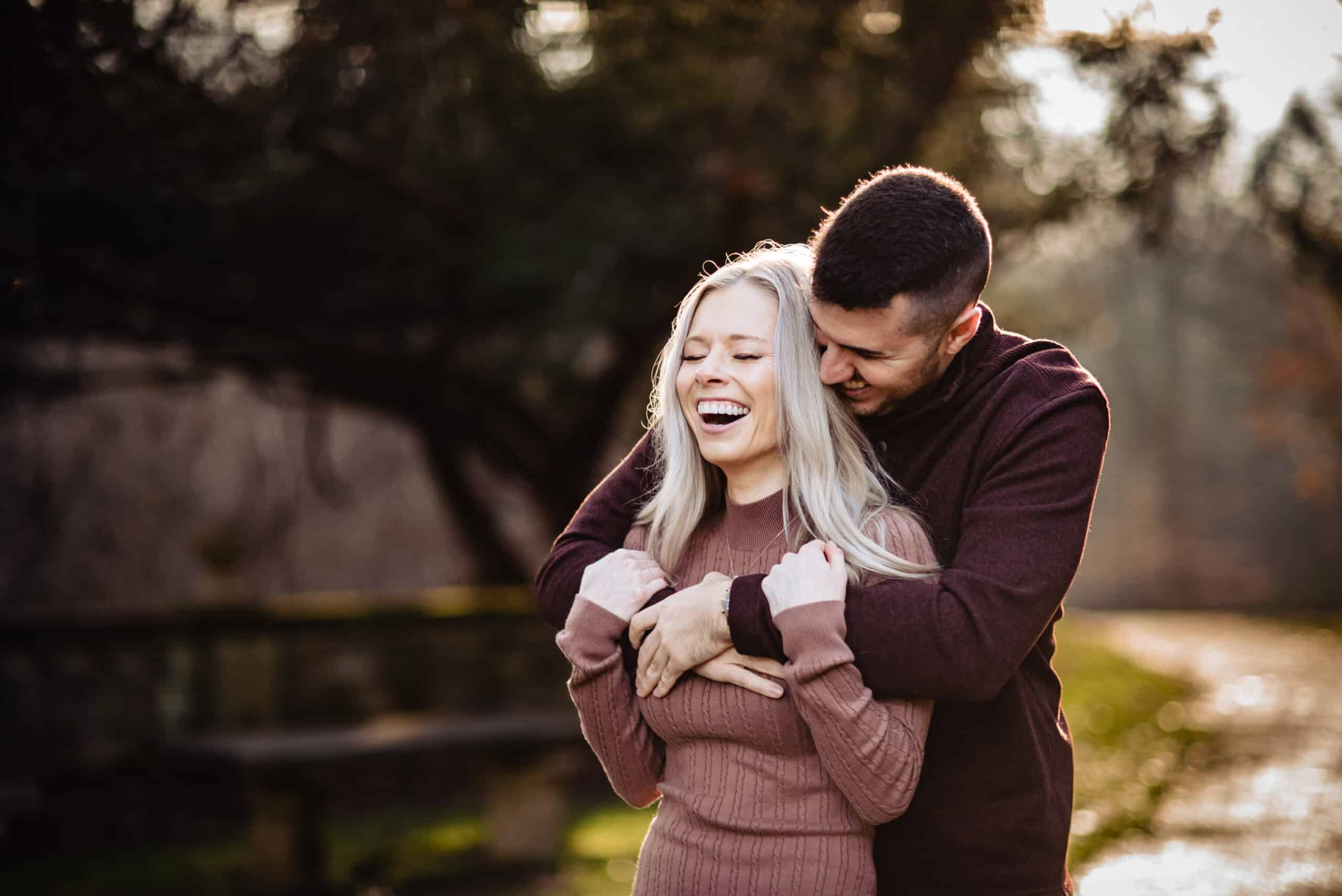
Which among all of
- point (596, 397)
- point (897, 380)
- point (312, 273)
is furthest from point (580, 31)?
point (897, 380)

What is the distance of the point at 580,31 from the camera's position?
6402mm

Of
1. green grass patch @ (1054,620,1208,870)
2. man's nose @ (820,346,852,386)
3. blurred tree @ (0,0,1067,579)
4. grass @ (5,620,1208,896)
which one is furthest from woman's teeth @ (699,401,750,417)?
grass @ (5,620,1208,896)

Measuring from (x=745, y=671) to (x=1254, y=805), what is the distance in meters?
5.60

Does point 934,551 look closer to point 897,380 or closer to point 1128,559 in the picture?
point 897,380

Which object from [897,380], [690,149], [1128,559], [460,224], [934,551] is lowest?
[1128,559]

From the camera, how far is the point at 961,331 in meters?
2.31

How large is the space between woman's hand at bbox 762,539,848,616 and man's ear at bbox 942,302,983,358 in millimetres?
435

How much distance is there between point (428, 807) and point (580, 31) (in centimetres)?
632

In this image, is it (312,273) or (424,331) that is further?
(424,331)

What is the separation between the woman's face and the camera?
7.72 ft

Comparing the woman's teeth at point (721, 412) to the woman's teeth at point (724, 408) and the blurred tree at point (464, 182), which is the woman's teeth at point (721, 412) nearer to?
the woman's teeth at point (724, 408)

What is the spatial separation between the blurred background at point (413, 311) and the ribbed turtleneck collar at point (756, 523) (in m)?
2.59

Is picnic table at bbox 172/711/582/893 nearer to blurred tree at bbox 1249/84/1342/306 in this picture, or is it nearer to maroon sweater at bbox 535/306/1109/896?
blurred tree at bbox 1249/84/1342/306

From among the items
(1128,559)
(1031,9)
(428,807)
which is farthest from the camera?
(1128,559)
